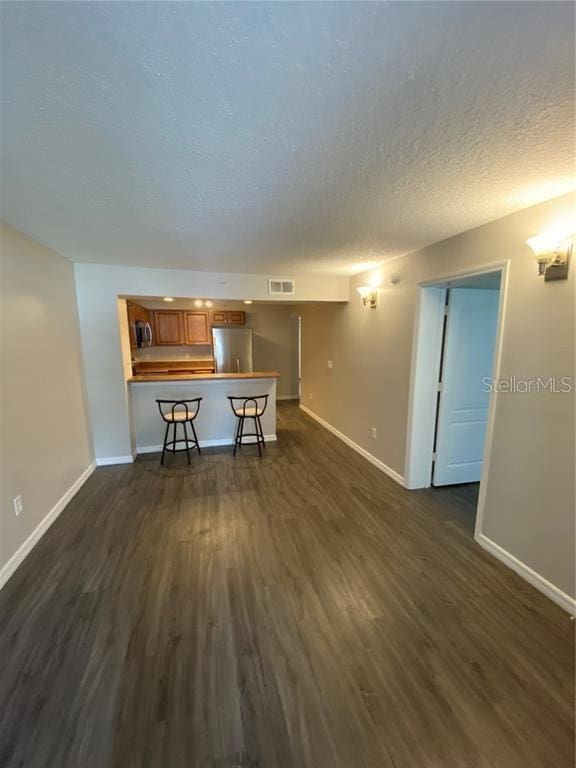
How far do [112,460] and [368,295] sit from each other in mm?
3770

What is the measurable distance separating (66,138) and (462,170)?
1772 mm

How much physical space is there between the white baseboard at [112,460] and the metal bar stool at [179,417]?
0.41 m

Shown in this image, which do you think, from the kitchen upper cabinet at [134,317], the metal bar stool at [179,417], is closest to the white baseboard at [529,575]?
the metal bar stool at [179,417]

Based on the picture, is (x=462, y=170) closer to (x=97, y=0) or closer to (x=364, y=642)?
(x=97, y=0)

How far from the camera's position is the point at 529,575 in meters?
2.07

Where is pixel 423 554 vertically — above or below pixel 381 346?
below

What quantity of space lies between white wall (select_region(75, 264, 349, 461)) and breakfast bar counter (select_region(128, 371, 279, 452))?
284 mm

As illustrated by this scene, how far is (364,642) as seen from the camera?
167 centimetres

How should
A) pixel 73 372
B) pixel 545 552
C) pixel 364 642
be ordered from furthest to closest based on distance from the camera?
pixel 73 372 → pixel 545 552 → pixel 364 642

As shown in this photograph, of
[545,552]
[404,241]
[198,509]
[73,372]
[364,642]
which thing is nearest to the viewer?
[364,642]

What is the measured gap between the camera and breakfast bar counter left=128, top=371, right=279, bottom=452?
4.24 m

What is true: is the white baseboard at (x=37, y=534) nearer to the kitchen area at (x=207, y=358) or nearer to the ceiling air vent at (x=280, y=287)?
the kitchen area at (x=207, y=358)

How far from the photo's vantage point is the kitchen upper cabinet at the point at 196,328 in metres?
6.56

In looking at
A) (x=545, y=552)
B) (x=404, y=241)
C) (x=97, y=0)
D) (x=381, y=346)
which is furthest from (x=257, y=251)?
(x=545, y=552)
